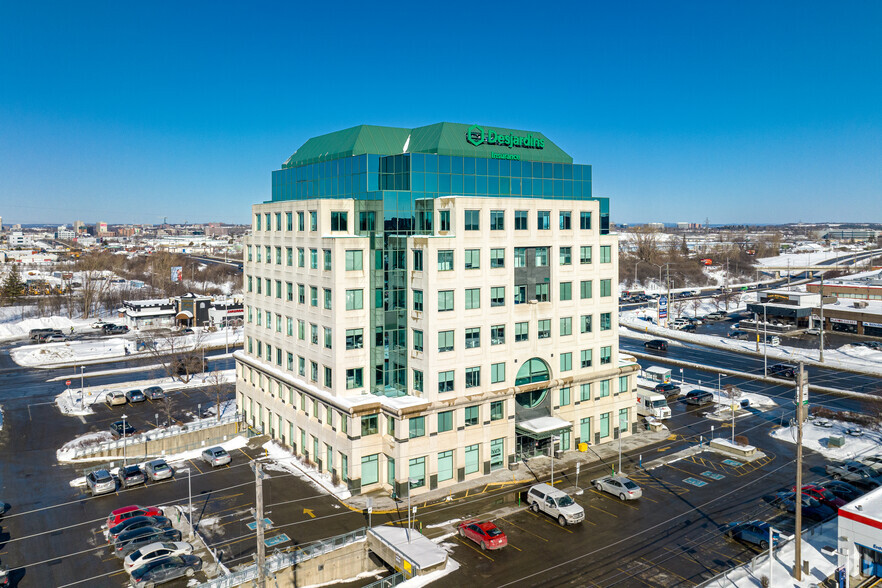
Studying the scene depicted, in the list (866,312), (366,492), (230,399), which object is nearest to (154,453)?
(230,399)

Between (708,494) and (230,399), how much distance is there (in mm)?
57897

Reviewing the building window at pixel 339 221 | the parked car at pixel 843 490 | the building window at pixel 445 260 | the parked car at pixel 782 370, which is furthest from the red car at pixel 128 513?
the parked car at pixel 782 370

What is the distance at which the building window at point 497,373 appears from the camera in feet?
179

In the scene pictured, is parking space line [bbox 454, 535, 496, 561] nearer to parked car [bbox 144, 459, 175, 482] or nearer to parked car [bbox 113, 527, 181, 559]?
parked car [bbox 113, 527, 181, 559]

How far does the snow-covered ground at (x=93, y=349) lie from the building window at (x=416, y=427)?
62.5 m

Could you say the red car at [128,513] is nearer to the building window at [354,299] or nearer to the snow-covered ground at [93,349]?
the building window at [354,299]

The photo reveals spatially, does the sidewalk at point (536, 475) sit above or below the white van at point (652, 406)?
below

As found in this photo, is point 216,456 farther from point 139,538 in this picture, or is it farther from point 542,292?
point 542,292

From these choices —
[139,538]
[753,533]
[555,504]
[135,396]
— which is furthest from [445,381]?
[135,396]

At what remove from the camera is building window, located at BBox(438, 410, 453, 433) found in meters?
51.6

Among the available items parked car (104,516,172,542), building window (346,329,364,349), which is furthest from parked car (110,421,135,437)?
building window (346,329,364,349)

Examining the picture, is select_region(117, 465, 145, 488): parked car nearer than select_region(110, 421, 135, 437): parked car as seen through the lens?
Yes

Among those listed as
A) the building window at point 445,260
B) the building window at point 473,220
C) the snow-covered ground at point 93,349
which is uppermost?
the building window at point 473,220

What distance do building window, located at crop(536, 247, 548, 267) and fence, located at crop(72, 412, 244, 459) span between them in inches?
1476
